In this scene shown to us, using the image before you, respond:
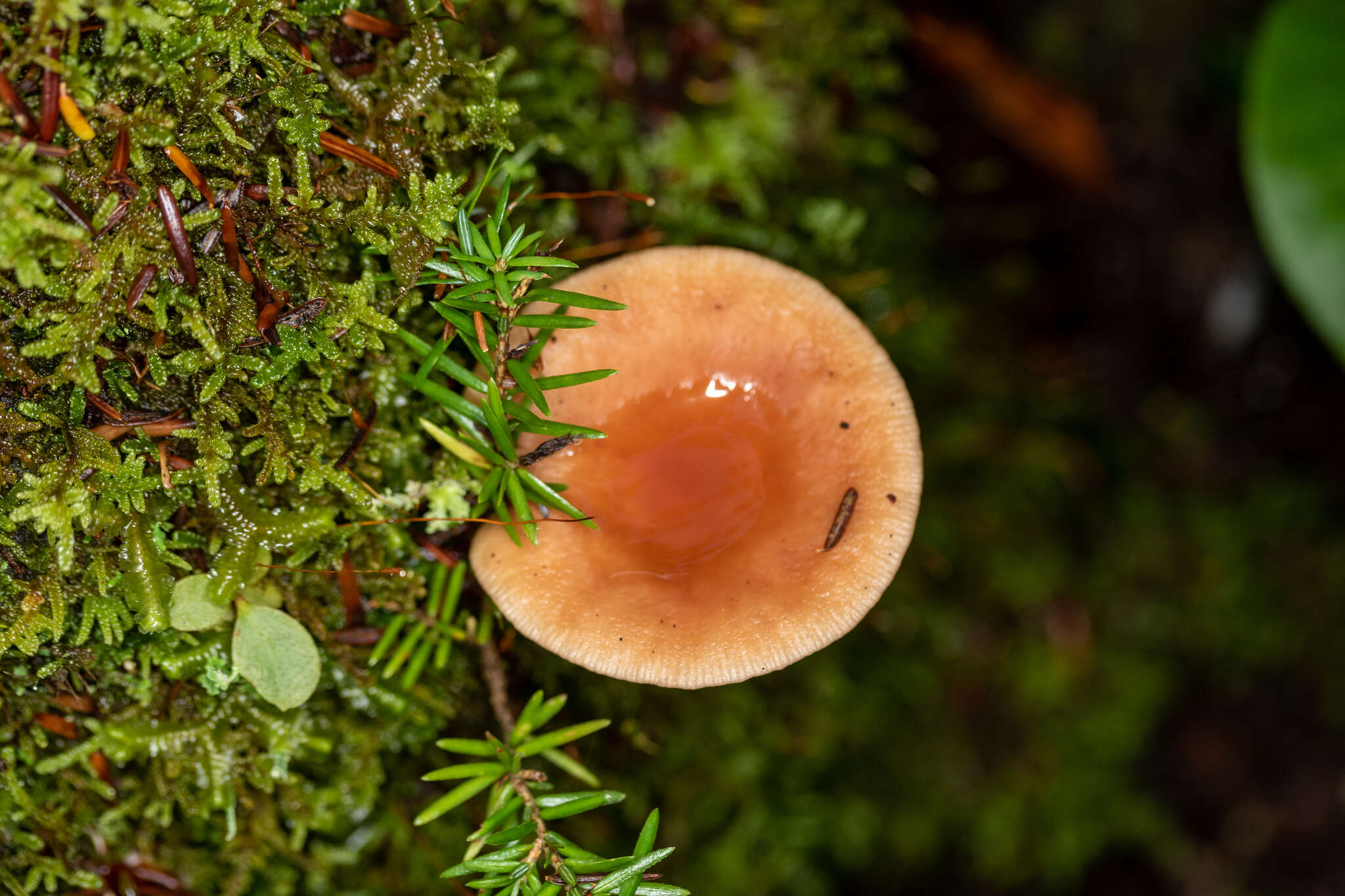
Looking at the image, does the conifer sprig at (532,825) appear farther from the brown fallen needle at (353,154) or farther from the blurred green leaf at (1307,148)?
the blurred green leaf at (1307,148)

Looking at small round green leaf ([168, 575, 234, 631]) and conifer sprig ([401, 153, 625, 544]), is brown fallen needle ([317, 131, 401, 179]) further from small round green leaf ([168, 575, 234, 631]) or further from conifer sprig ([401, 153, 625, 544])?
small round green leaf ([168, 575, 234, 631])

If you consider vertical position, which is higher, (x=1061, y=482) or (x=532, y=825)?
(x=532, y=825)

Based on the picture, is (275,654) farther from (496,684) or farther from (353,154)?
(353,154)

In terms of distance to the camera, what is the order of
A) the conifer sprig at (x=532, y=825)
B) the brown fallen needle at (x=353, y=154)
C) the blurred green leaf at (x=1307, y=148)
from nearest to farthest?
1. the conifer sprig at (x=532, y=825)
2. the brown fallen needle at (x=353, y=154)
3. the blurred green leaf at (x=1307, y=148)

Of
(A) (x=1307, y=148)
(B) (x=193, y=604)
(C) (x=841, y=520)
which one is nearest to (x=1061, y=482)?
(A) (x=1307, y=148)

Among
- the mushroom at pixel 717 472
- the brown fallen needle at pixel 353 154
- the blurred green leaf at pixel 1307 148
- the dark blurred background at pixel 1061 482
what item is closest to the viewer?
the brown fallen needle at pixel 353 154

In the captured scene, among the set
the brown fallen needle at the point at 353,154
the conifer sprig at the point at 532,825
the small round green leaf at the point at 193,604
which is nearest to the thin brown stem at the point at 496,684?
the conifer sprig at the point at 532,825
